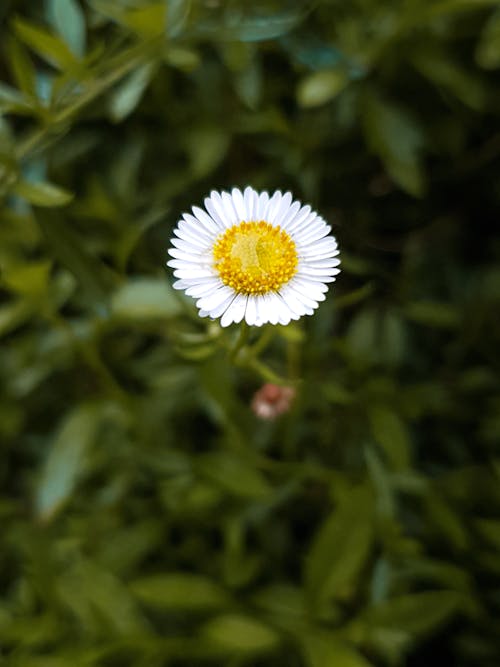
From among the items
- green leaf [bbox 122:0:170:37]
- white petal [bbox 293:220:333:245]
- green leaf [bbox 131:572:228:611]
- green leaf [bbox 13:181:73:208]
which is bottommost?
green leaf [bbox 131:572:228:611]

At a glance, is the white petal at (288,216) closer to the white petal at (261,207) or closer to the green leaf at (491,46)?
the white petal at (261,207)

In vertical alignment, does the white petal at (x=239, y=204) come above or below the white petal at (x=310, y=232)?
above

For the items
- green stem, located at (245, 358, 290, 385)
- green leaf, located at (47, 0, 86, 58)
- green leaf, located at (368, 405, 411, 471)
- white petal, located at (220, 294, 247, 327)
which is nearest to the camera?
white petal, located at (220, 294, 247, 327)

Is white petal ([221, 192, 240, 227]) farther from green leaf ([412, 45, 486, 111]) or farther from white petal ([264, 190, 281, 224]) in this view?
green leaf ([412, 45, 486, 111])

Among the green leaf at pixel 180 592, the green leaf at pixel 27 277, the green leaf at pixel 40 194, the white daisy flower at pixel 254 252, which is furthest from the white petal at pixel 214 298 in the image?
the green leaf at pixel 180 592

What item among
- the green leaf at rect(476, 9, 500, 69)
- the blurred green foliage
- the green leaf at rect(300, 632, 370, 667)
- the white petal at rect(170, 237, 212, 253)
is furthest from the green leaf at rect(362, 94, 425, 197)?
the green leaf at rect(300, 632, 370, 667)

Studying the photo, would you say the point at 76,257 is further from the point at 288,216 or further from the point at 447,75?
the point at 447,75
